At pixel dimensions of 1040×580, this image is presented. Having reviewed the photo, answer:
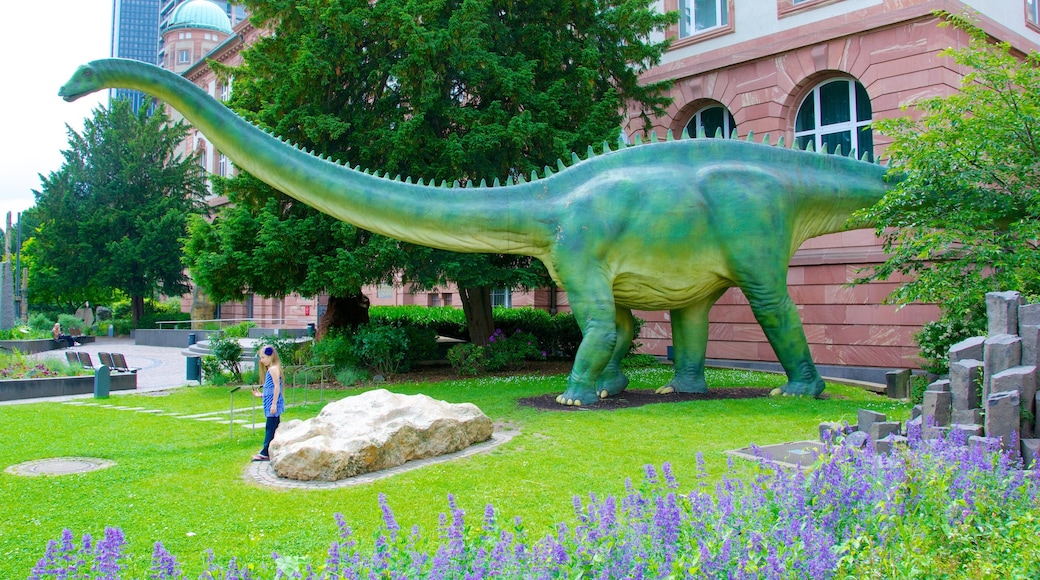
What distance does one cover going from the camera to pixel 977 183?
810cm

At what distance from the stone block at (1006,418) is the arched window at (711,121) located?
13.8 metres

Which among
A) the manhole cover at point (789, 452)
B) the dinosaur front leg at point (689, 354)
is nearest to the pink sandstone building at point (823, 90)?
the dinosaur front leg at point (689, 354)

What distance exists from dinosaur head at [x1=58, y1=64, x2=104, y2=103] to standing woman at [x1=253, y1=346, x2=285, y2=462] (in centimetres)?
336

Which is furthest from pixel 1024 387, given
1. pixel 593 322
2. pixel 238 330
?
pixel 238 330

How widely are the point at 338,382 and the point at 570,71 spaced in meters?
7.71

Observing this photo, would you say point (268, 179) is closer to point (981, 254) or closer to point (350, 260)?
point (350, 260)

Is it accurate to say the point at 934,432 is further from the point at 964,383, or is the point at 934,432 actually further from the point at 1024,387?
the point at 1024,387

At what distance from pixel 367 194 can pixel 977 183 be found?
6.70 meters

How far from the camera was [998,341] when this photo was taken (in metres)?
5.28

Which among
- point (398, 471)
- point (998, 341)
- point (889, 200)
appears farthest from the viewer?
point (889, 200)

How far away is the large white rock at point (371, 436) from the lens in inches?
236

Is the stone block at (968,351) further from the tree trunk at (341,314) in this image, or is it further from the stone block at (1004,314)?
the tree trunk at (341,314)

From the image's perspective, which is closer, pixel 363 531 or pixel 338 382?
pixel 363 531

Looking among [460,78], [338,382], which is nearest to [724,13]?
[460,78]
